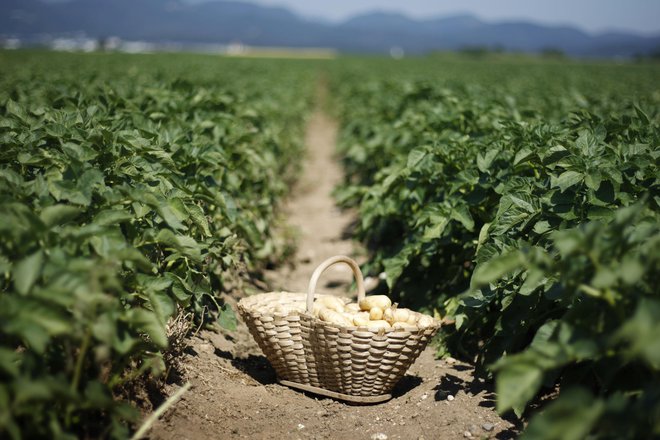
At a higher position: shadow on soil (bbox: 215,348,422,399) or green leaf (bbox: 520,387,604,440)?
green leaf (bbox: 520,387,604,440)

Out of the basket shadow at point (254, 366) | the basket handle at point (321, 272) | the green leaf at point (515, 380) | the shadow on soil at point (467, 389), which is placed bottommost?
the basket shadow at point (254, 366)

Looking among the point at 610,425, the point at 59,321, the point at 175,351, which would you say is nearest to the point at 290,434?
the point at 175,351

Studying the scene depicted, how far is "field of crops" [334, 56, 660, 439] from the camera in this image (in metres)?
1.72

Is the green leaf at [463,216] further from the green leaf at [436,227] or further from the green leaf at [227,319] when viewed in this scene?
the green leaf at [227,319]

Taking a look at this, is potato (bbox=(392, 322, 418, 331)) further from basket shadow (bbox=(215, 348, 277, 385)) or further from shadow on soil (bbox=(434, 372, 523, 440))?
basket shadow (bbox=(215, 348, 277, 385))

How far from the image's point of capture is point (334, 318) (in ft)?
9.38

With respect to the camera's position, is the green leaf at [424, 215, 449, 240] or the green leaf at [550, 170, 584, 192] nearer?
the green leaf at [550, 170, 584, 192]

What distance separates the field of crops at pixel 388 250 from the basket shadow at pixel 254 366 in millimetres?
314

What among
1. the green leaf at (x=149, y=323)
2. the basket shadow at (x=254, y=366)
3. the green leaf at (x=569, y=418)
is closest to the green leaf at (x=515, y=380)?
the green leaf at (x=569, y=418)

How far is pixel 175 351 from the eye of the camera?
9.52 feet

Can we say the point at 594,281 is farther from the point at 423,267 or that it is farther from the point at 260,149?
the point at 260,149

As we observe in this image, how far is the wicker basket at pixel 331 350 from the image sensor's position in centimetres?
276

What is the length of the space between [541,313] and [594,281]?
3.87 feet

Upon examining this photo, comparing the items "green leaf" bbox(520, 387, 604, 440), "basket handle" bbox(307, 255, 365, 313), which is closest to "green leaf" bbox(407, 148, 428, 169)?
"basket handle" bbox(307, 255, 365, 313)
